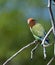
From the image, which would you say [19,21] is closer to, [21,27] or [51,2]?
[21,27]

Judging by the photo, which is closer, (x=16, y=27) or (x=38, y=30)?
(x=38, y=30)

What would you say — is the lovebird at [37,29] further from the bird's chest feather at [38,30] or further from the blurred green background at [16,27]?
the blurred green background at [16,27]

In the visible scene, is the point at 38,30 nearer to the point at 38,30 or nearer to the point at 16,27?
the point at 38,30

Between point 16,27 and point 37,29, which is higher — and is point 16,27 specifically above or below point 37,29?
below

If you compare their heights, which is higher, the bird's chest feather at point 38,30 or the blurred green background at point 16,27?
the bird's chest feather at point 38,30

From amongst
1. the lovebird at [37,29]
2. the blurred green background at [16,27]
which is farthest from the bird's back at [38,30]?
the blurred green background at [16,27]

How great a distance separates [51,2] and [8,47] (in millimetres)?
5955

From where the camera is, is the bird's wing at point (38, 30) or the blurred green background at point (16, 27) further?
the blurred green background at point (16, 27)

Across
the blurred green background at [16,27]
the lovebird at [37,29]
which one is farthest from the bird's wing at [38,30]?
the blurred green background at [16,27]

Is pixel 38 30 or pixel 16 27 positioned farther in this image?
pixel 16 27

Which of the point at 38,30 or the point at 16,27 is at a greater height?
the point at 38,30

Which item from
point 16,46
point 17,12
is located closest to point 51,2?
point 16,46

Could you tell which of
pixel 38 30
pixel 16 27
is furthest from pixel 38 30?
pixel 16 27

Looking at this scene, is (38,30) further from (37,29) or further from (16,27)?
(16,27)
